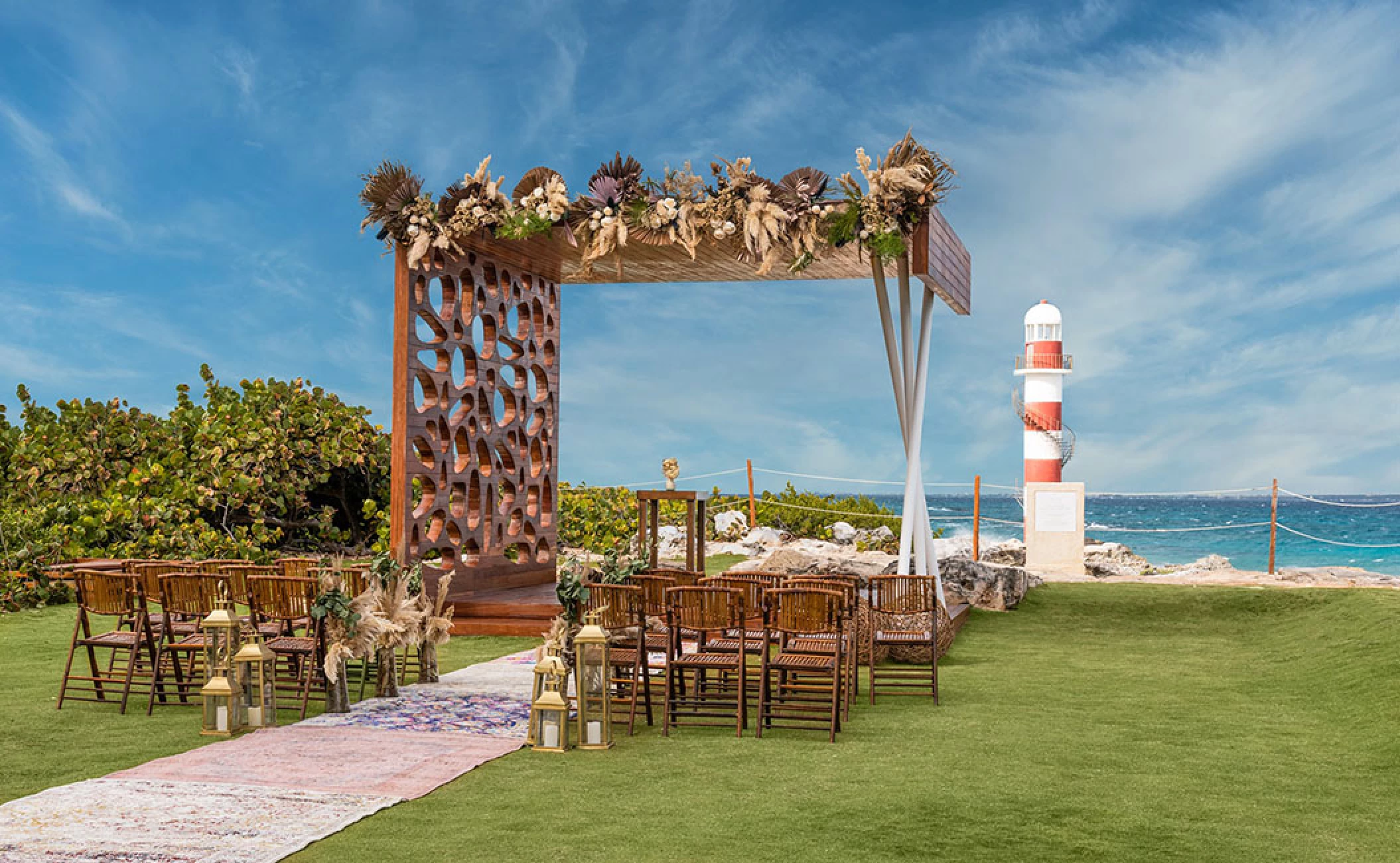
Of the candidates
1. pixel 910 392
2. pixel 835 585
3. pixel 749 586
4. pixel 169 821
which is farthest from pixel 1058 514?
pixel 169 821

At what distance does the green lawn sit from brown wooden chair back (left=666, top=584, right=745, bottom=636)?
0.53 m

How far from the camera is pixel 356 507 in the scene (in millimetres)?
15797

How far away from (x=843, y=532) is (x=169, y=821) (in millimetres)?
16250

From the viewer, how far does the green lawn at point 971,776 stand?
4168 mm

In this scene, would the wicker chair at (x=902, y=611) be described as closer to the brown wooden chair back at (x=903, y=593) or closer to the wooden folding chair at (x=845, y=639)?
the brown wooden chair back at (x=903, y=593)

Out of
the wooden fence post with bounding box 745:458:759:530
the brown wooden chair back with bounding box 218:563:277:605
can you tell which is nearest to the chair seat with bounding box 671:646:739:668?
the brown wooden chair back with bounding box 218:563:277:605

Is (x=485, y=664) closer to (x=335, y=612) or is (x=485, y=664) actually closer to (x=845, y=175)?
(x=335, y=612)

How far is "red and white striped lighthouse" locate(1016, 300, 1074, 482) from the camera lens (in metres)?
21.1

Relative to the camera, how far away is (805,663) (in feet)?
19.2

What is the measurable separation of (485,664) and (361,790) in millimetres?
3558

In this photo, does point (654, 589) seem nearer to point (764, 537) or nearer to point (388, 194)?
point (388, 194)

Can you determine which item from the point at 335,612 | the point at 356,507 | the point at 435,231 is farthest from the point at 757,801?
the point at 356,507

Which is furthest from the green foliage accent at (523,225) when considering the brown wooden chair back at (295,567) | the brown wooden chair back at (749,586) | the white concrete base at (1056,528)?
the white concrete base at (1056,528)

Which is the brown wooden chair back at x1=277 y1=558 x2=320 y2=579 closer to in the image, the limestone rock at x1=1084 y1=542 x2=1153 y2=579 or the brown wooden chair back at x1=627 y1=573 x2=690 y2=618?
the brown wooden chair back at x1=627 y1=573 x2=690 y2=618
